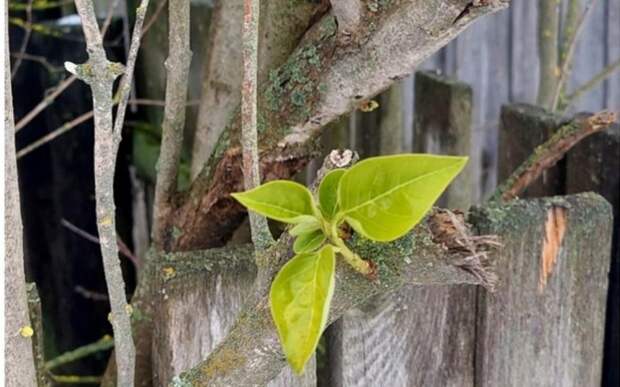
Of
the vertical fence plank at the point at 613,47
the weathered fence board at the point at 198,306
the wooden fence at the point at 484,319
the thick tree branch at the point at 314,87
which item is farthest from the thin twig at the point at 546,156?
the vertical fence plank at the point at 613,47

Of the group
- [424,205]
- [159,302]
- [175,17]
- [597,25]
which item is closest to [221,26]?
[175,17]

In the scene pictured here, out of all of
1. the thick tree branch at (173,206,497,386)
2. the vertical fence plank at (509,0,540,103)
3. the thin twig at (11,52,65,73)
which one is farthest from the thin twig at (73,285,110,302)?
the vertical fence plank at (509,0,540,103)

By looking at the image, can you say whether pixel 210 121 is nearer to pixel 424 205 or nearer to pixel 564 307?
pixel 564 307

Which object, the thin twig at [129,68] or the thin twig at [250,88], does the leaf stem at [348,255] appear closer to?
the thin twig at [250,88]

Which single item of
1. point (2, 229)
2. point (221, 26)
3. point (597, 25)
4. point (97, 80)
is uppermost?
point (597, 25)

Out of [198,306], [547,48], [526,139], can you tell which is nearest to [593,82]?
[547,48]

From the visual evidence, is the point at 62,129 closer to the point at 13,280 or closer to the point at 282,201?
the point at 13,280
